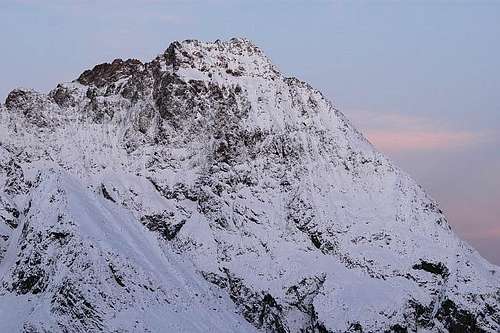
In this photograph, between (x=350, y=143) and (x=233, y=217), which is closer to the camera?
(x=233, y=217)

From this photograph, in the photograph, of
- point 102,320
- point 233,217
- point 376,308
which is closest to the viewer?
point 102,320

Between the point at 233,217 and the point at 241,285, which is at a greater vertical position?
the point at 233,217

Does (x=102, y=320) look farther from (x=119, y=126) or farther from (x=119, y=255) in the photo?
(x=119, y=126)

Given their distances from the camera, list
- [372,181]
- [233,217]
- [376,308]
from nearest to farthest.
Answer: [376,308] < [233,217] < [372,181]

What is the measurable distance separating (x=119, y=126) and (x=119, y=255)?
48.5m

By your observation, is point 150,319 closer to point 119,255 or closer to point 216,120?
point 119,255

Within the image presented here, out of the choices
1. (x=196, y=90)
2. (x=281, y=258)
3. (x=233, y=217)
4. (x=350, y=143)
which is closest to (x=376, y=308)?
(x=281, y=258)

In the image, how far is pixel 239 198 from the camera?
361ft

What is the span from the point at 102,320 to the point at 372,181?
53.7m

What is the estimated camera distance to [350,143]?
392 ft

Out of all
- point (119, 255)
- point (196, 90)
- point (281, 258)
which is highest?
point (196, 90)

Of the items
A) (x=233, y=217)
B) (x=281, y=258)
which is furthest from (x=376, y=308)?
(x=233, y=217)

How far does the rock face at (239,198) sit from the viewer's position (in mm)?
90938

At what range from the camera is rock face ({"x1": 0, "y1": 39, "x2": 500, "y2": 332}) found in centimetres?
9094
